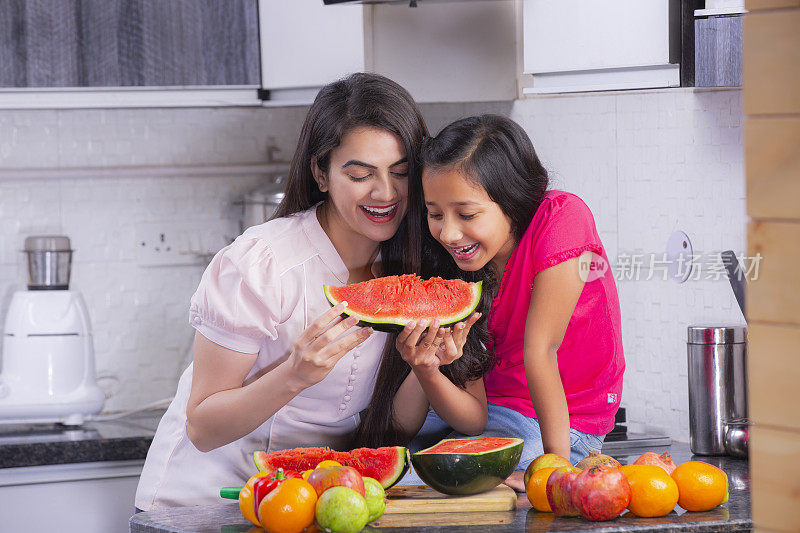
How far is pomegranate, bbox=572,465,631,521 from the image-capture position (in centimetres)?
152

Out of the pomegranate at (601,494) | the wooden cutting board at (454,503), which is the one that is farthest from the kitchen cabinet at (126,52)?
the pomegranate at (601,494)

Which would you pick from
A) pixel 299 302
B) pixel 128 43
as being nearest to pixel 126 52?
pixel 128 43

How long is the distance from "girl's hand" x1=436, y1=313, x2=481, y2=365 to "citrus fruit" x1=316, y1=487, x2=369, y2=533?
365mm

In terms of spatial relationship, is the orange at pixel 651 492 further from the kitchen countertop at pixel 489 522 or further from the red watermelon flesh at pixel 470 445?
the red watermelon flesh at pixel 470 445

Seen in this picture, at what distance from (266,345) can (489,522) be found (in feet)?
2.09

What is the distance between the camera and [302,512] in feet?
4.79

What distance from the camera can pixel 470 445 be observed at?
1.71 metres

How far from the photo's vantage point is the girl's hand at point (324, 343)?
1.65m

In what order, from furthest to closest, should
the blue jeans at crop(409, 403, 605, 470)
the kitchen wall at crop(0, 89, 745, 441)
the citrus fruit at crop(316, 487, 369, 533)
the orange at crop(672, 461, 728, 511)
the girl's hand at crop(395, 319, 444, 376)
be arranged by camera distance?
the kitchen wall at crop(0, 89, 745, 441) → the blue jeans at crop(409, 403, 605, 470) → the girl's hand at crop(395, 319, 444, 376) → the orange at crop(672, 461, 728, 511) → the citrus fruit at crop(316, 487, 369, 533)

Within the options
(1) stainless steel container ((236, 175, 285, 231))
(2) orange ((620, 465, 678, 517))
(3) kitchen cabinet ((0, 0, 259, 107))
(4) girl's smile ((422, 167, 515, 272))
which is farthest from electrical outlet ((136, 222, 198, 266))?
(2) orange ((620, 465, 678, 517))

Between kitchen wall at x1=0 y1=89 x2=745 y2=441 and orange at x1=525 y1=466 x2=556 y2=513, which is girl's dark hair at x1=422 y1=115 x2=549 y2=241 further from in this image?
kitchen wall at x1=0 y1=89 x2=745 y2=441

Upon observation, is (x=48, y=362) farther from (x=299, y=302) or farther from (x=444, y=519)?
(x=444, y=519)

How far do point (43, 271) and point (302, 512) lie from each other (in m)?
1.85

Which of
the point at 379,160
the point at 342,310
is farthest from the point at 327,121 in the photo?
the point at 342,310
